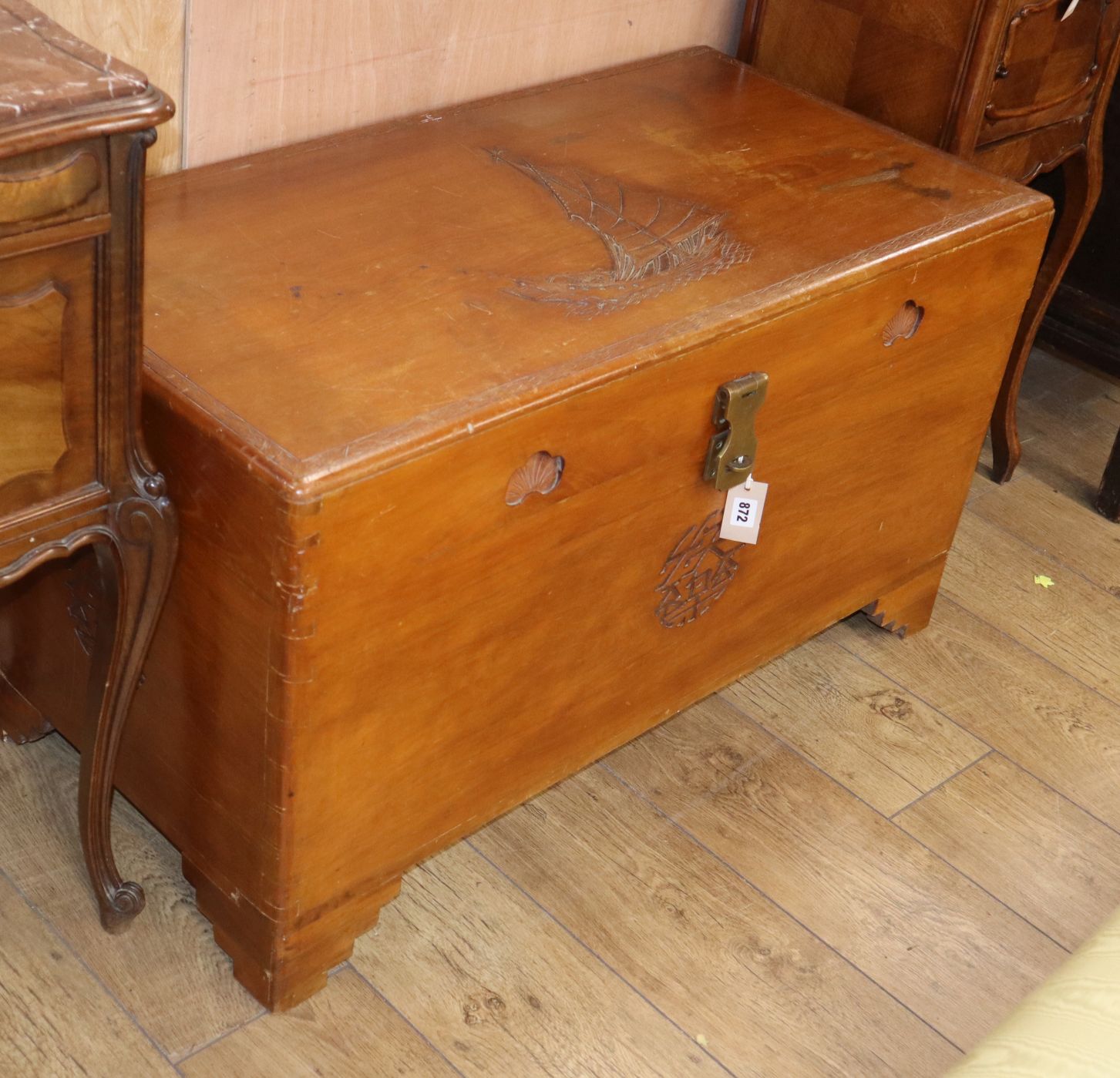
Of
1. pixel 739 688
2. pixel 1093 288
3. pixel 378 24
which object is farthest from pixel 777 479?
pixel 1093 288

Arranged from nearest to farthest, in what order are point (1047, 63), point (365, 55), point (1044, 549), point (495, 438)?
1. point (495, 438)
2. point (365, 55)
3. point (1047, 63)
4. point (1044, 549)

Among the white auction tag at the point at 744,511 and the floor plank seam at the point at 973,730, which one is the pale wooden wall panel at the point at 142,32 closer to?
the white auction tag at the point at 744,511

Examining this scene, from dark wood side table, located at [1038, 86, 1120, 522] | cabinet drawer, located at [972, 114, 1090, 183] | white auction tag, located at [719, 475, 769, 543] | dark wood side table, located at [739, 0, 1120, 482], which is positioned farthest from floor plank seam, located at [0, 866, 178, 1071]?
dark wood side table, located at [1038, 86, 1120, 522]

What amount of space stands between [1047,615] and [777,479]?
71 cm

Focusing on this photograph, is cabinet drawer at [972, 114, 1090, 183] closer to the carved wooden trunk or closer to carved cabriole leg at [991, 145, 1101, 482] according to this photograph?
carved cabriole leg at [991, 145, 1101, 482]

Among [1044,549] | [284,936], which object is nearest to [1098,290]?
[1044,549]

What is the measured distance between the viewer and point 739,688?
194 centimetres

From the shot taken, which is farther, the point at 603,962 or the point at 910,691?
the point at 910,691

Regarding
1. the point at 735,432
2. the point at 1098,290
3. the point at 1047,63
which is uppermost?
the point at 1047,63

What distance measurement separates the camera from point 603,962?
5.07ft

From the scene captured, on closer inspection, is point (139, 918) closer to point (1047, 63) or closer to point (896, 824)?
point (896, 824)

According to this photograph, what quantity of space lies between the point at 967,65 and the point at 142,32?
99 cm

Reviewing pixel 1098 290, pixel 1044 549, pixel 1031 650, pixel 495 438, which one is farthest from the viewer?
pixel 1098 290

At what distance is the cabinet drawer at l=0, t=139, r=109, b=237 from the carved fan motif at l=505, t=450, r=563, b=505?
0.43m
